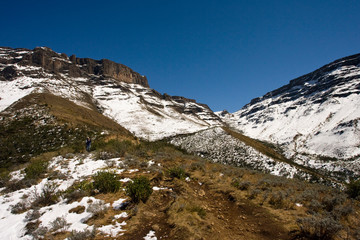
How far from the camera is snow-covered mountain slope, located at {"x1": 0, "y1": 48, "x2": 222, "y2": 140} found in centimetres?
7144

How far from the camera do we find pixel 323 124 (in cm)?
12412

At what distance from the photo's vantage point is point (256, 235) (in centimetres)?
550

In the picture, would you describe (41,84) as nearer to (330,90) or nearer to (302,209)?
(302,209)

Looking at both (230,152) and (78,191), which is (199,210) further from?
(230,152)

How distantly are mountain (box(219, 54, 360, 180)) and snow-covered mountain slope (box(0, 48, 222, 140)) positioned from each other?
53.7 meters

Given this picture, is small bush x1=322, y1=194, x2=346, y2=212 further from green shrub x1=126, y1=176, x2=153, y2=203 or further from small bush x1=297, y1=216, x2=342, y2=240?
green shrub x1=126, y1=176, x2=153, y2=203

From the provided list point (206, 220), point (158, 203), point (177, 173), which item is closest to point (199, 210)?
point (206, 220)

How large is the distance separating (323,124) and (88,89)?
154 meters

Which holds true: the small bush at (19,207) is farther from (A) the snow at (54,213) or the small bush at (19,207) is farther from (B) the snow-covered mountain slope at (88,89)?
(B) the snow-covered mountain slope at (88,89)

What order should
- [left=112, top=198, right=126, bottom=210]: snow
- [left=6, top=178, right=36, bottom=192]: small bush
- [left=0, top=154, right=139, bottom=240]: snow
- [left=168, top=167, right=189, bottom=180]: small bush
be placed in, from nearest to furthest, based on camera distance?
[left=0, top=154, right=139, bottom=240]: snow < [left=112, top=198, right=126, bottom=210]: snow < [left=6, top=178, right=36, bottom=192]: small bush < [left=168, top=167, right=189, bottom=180]: small bush

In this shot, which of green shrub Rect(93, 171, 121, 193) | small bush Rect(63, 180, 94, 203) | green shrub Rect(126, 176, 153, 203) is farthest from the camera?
green shrub Rect(93, 171, 121, 193)

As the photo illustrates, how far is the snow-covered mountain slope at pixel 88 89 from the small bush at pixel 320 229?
5338 cm

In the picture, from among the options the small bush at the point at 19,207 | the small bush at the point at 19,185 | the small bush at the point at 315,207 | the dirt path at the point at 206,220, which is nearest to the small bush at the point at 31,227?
the small bush at the point at 19,207

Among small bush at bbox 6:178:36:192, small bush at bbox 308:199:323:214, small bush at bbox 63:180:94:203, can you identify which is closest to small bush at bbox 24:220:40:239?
small bush at bbox 63:180:94:203
